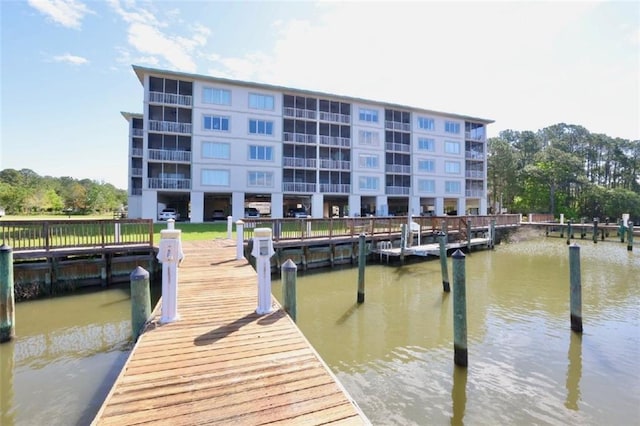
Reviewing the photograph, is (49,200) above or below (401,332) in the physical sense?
above

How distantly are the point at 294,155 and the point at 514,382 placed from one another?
32313mm

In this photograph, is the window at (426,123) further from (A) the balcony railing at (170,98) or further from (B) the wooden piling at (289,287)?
(B) the wooden piling at (289,287)

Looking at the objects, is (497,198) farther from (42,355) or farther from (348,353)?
(42,355)

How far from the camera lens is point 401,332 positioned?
8914 mm

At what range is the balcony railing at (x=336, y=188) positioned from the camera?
123 ft

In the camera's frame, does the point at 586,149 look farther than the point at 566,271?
Yes

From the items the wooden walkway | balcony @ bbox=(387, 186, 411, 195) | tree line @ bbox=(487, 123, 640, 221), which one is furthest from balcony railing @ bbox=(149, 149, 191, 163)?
tree line @ bbox=(487, 123, 640, 221)

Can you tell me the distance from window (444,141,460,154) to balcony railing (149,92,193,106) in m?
30.7

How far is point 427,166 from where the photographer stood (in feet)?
141

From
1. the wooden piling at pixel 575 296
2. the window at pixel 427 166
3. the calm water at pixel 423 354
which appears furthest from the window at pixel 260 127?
the wooden piling at pixel 575 296

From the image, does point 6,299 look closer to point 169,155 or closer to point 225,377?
point 225,377

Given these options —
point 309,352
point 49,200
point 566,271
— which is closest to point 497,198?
point 566,271

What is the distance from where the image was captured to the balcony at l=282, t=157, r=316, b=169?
35656 millimetres

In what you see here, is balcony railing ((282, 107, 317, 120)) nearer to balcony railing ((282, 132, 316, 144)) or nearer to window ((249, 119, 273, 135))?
balcony railing ((282, 132, 316, 144))
